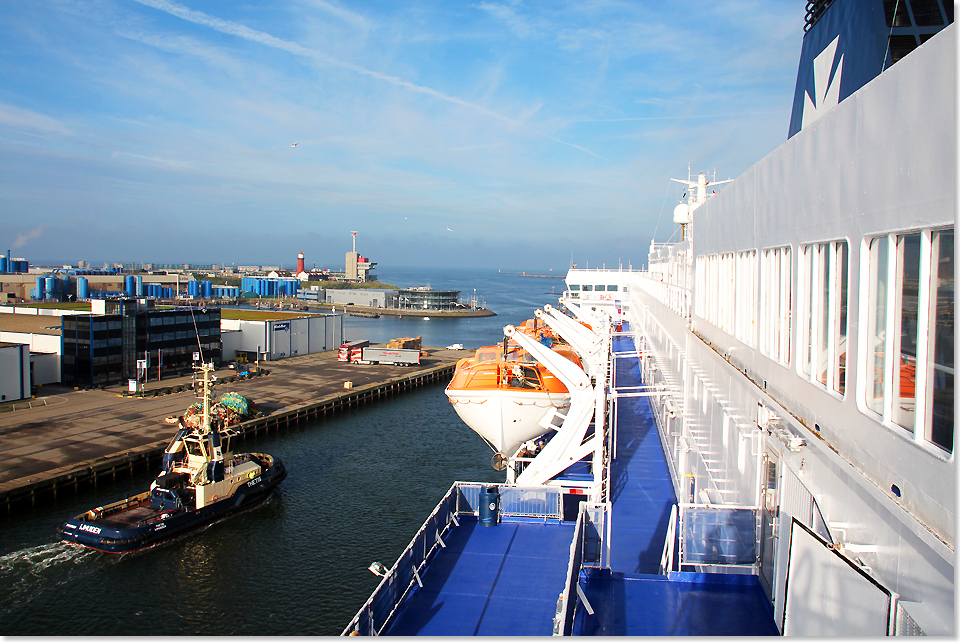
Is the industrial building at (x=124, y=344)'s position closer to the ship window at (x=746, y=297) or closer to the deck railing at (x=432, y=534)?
the deck railing at (x=432, y=534)

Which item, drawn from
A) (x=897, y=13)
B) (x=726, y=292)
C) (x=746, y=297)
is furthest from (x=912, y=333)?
(x=897, y=13)

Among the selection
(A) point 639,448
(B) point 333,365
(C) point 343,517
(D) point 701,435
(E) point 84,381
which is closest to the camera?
(D) point 701,435

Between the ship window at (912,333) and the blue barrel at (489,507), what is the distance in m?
5.39

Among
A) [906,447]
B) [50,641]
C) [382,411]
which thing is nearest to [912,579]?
[906,447]

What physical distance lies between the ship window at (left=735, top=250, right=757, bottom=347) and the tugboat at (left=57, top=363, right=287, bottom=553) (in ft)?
48.7

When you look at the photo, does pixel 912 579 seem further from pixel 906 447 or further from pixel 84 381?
pixel 84 381

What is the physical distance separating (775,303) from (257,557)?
566 inches

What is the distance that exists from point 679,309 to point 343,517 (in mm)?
11539

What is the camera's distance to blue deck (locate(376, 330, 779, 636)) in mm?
5067

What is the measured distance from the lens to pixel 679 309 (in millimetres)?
10555

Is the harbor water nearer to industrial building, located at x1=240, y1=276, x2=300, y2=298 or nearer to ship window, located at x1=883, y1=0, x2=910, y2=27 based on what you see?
ship window, located at x1=883, y1=0, x2=910, y2=27

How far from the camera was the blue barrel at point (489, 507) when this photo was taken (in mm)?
7766

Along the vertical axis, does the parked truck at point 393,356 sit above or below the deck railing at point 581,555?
below

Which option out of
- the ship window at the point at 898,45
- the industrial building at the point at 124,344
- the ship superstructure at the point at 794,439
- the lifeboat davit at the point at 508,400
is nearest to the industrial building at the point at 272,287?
the industrial building at the point at 124,344
